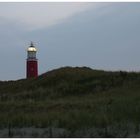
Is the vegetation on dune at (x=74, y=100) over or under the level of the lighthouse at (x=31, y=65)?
under

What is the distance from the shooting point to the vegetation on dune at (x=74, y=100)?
1466 cm

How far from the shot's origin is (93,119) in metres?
14.7

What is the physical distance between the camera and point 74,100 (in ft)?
82.3

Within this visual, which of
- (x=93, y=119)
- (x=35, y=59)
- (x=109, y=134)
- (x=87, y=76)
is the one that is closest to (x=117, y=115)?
(x=93, y=119)

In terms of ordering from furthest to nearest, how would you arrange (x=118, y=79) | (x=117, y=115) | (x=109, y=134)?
(x=118, y=79) → (x=117, y=115) → (x=109, y=134)

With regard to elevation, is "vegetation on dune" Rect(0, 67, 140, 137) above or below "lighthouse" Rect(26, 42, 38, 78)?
below

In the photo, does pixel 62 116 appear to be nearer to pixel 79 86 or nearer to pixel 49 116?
pixel 49 116

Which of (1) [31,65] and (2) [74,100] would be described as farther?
(1) [31,65]

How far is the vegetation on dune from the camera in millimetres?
14656

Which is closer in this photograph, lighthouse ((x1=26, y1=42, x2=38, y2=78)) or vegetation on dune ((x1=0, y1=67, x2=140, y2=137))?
vegetation on dune ((x1=0, y1=67, x2=140, y2=137))

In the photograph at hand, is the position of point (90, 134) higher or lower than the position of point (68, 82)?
lower

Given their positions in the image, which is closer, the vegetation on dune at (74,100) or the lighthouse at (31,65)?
the vegetation on dune at (74,100)

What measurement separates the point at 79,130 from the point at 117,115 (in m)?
2.88

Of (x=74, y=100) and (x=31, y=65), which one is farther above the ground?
(x=31, y=65)
